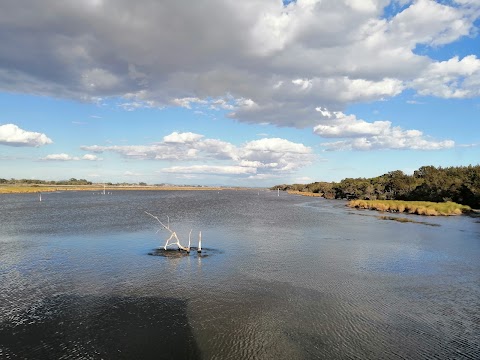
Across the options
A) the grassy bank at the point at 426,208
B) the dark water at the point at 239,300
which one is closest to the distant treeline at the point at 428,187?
the grassy bank at the point at 426,208

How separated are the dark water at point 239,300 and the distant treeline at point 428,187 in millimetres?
62973

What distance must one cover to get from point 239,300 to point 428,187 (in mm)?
105459

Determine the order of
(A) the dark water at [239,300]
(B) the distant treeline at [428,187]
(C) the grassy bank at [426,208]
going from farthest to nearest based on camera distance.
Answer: (B) the distant treeline at [428,187], (C) the grassy bank at [426,208], (A) the dark water at [239,300]

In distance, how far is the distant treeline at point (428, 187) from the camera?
98062 mm

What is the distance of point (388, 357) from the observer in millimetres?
16438

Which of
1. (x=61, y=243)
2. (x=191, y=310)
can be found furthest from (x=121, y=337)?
(x=61, y=243)

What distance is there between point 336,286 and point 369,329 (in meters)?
7.80

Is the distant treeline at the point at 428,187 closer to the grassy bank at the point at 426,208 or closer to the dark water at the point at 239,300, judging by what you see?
the grassy bank at the point at 426,208

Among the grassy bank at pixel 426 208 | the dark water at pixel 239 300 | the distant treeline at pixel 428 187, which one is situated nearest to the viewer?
the dark water at pixel 239 300

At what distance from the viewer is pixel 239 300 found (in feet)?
78.2

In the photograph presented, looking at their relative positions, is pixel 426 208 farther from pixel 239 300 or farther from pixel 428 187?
pixel 239 300

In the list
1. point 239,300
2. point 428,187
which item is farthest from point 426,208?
point 239,300

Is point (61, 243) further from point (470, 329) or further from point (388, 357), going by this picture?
point (470, 329)

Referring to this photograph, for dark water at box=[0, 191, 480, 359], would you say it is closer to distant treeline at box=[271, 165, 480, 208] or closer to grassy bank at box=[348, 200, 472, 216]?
grassy bank at box=[348, 200, 472, 216]
